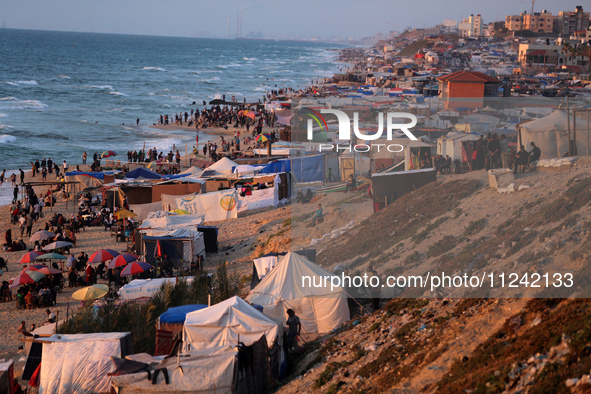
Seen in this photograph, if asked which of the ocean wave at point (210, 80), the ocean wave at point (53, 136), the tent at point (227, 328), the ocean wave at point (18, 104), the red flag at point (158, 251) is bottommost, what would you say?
the red flag at point (158, 251)

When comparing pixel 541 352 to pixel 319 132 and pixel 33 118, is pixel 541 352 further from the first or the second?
pixel 33 118

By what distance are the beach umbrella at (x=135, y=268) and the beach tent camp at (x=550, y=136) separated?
9818 mm

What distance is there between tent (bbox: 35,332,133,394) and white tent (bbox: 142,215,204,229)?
886cm

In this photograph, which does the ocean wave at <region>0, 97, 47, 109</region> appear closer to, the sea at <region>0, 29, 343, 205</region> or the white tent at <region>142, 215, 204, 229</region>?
the sea at <region>0, 29, 343, 205</region>

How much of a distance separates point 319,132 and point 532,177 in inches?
185

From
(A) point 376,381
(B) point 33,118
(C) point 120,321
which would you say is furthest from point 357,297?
(B) point 33,118

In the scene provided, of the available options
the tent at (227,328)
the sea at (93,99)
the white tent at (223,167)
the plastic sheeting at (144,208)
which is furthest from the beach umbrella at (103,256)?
the sea at (93,99)

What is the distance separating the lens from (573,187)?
9562 mm

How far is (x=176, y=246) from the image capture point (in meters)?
17.5

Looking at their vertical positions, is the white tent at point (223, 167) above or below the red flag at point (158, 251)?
above

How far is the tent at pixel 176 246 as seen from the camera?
17.4 m

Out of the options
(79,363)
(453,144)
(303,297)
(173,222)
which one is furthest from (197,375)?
(173,222)

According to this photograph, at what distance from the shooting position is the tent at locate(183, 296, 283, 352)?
9461 millimetres

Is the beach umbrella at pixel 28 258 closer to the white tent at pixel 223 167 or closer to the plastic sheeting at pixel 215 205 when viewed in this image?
the plastic sheeting at pixel 215 205
